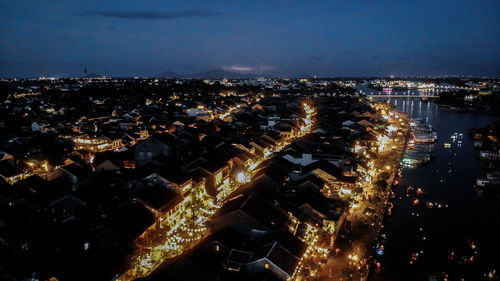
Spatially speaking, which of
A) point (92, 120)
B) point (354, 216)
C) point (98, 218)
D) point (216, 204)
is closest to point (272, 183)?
point (216, 204)

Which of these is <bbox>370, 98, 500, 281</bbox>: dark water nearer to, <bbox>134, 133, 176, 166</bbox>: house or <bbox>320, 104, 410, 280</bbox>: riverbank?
<bbox>320, 104, 410, 280</bbox>: riverbank

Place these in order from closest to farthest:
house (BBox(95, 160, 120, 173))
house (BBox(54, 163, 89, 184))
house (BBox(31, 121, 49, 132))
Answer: house (BBox(54, 163, 89, 184)), house (BBox(95, 160, 120, 173)), house (BBox(31, 121, 49, 132))

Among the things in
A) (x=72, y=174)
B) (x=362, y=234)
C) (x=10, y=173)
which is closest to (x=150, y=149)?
(x=72, y=174)

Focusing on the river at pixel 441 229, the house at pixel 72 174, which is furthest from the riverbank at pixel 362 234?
the house at pixel 72 174

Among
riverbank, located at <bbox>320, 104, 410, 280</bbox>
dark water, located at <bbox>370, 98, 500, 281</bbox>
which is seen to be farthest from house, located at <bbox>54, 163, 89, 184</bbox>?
dark water, located at <bbox>370, 98, 500, 281</bbox>

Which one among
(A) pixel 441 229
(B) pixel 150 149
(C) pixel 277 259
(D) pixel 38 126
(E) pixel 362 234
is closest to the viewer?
(C) pixel 277 259

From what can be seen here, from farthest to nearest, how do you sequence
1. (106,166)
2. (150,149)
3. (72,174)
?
1. (150,149)
2. (106,166)
3. (72,174)

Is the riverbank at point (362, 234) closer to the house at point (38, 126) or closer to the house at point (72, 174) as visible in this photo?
the house at point (72, 174)

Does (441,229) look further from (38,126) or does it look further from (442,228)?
(38,126)

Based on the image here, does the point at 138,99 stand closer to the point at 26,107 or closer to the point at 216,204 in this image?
the point at 26,107
